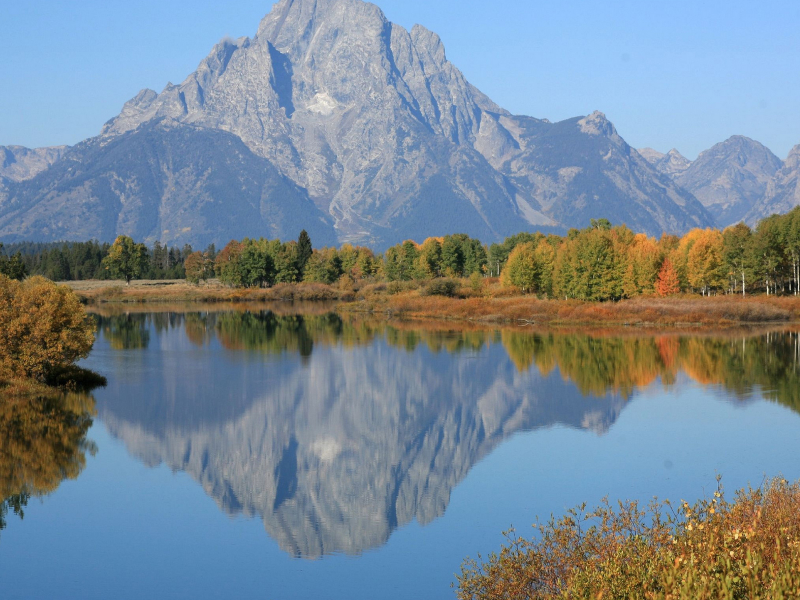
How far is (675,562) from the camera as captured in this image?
1147 centimetres

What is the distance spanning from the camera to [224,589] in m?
20.0

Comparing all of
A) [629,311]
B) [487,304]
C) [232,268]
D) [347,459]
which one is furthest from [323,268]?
[347,459]

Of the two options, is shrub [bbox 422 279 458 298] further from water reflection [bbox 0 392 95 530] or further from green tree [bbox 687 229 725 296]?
water reflection [bbox 0 392 95 530]

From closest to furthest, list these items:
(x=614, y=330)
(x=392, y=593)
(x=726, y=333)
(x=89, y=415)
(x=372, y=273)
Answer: (x=392, y=593) < (x=89, y=415) < (x=726, y=333) < (x=614, y=330) < (x=372, y=273)

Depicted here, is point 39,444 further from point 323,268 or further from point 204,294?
point 323,268

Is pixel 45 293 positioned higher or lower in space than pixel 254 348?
higher

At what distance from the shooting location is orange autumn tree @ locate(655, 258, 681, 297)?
10275 cm

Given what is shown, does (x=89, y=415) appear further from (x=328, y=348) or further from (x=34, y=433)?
(x=328, y=348)

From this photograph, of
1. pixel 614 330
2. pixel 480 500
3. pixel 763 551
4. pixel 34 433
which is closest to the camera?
pixel 763 551

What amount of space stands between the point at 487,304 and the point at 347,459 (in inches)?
2931

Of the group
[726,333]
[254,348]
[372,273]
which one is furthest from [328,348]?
[372,273]

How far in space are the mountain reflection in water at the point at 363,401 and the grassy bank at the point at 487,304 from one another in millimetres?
13606

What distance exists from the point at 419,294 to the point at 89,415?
8261 cm

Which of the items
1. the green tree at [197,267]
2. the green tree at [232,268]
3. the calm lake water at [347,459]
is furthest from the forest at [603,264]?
the calm lake water at [347,459]
